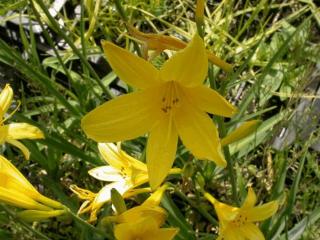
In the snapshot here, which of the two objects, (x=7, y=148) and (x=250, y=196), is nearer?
(x=250, y=196)

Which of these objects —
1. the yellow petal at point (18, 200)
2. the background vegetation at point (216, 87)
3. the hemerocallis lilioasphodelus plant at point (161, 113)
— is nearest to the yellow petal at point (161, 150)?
the hemerocallis lilioasphodelus plant at point (161, 113)

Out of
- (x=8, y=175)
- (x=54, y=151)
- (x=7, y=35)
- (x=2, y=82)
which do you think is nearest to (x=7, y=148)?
(x=54, y=151)

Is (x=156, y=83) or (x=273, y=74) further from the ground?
(x=156, y=83)

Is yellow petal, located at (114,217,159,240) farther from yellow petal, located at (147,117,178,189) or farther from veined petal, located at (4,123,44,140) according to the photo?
veined petal, located at (4,123,44,140)

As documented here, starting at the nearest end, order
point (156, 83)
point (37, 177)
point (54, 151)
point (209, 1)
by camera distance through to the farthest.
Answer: point (156, 83) < point (54, 151) < point (37, 177) < point (209, 1)

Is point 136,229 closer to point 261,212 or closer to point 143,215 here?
point 143,215

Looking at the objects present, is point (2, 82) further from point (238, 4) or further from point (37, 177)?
point (238, 4)
